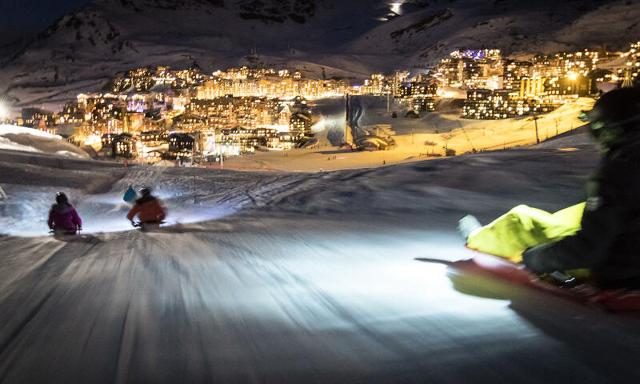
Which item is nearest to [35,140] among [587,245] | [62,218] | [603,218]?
[62,218]

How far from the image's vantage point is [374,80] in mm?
67812

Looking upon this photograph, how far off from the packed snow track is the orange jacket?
89 cm

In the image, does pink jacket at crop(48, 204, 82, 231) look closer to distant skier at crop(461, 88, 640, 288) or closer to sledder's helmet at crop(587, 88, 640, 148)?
distant skier at crop(461, 88, 640, 288)

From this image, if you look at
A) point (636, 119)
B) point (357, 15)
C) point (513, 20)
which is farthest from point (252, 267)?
point (357, 15)

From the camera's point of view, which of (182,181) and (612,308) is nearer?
(612,308)

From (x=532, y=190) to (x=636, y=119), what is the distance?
4.94 meters

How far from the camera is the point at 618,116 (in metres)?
2.57

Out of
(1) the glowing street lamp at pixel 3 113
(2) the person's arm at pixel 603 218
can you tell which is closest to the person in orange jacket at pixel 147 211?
(2) the person's arm at pixel 603 218

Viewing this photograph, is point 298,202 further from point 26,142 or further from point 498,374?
point 26,142

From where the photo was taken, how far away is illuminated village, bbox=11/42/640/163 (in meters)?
40.3

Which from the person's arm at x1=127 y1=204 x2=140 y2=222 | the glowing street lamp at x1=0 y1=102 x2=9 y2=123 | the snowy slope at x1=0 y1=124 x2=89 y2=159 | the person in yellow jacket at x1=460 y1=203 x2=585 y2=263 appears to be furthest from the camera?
the glowing street lamp at x1=0 y1=102 x2=9 y2=123

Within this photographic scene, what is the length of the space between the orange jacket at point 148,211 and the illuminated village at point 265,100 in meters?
22.8

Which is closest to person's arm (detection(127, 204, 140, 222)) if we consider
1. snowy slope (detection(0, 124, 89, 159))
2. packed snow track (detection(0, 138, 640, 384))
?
packed snow track (detection(0, 138, 640, 384))

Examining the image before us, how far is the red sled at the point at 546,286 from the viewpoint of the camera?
8.64 feet
